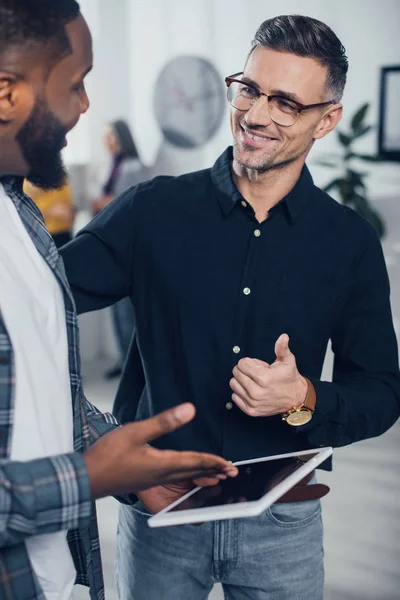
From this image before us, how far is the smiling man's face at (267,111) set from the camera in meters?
1.47

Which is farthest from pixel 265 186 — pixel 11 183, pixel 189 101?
pixel 189 101

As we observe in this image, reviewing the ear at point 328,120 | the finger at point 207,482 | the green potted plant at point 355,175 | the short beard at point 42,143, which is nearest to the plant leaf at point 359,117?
the green potted plant at point 355,175

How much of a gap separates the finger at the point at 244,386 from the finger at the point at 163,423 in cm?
42

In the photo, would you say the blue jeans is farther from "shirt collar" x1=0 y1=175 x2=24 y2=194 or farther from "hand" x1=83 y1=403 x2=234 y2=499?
"shirt collar" x1=0 y1=175 x2=24 y2=194

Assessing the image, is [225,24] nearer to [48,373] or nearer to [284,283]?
[284,283]

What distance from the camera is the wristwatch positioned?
4.54 feet

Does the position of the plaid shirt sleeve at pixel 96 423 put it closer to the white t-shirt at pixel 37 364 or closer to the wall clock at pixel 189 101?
the white t-shirt at pixel 37 364

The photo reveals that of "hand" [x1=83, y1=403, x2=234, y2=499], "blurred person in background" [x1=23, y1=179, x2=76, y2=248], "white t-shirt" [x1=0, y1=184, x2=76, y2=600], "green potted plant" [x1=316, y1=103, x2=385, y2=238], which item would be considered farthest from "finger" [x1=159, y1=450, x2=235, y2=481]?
"green potted plant" [x1=316, y1=103, x2=385, y2=238]

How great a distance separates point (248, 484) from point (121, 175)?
431 cm

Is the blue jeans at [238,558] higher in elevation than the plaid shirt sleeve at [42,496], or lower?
lower

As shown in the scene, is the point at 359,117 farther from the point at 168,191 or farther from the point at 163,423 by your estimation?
the point at 163,423

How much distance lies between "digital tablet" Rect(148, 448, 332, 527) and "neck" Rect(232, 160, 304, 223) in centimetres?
50

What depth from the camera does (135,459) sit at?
89 cm

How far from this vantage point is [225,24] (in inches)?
215
